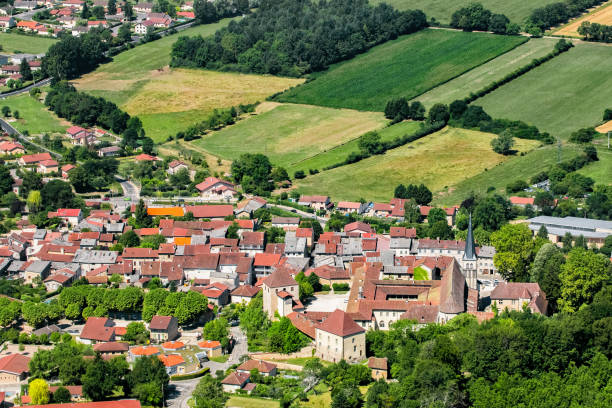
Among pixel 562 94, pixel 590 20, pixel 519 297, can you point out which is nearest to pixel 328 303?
pixel 519 297

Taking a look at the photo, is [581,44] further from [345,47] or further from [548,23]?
[345,47]

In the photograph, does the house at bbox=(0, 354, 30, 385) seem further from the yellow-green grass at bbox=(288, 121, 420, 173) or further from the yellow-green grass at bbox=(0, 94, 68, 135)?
the yellow-green grass at bbox=(0, 94, 68, 135)

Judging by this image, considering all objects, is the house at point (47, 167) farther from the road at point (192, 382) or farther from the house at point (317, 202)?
the road at point (192, 382)

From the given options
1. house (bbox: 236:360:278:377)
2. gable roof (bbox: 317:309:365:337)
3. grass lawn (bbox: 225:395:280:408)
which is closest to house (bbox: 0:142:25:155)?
house (bbox: 236:360:278:377)

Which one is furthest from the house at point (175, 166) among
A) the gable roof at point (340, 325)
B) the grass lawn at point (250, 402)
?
the grass lawn at point (250, 402)

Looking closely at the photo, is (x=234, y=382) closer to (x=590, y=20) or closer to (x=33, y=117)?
(x=33, y=117)

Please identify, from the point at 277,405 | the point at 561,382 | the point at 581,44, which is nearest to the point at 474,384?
the point at 561,382
